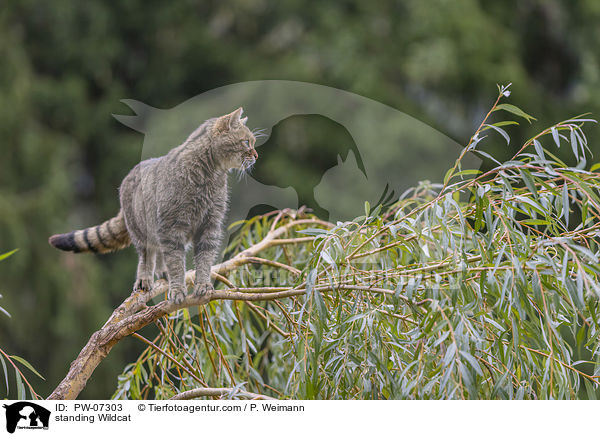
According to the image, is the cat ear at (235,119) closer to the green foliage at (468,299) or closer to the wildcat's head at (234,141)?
the wildcat's head at (234,141)

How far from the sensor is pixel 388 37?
3654mm

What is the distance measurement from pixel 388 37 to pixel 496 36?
2.10 ft

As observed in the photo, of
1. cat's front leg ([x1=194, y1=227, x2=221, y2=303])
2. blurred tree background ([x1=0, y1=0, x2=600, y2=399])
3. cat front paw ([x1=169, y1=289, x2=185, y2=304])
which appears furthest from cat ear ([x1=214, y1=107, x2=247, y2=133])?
blurred tree background ([x1=0, y1=0, x2=600, y2=399])

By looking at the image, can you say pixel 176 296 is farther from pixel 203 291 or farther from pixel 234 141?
pixel 234 141

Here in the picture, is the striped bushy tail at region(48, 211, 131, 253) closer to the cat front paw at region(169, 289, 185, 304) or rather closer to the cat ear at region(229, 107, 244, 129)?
the cat front paw at region(169, 289, 185, 304)

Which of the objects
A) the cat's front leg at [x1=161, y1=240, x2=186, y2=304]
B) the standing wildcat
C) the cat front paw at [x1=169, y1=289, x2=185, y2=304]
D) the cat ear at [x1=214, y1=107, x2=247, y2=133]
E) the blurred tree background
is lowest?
the cat front paw at [x1=169, y1=289, x2=185, y2=304]

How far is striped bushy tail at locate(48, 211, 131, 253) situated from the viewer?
1239mm

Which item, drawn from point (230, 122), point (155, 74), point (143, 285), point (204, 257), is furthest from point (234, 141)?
point (155, 74)

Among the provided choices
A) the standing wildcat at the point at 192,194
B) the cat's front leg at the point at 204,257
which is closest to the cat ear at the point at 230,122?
the standing wildcat at the point at 192,194

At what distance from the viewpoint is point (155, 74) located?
9.86 ft

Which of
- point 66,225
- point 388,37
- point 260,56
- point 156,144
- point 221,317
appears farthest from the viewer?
point 388,37

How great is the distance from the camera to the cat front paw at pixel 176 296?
1.07 metres
